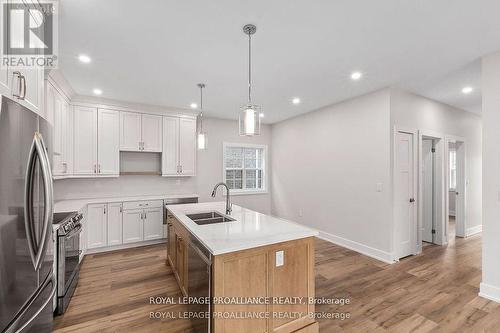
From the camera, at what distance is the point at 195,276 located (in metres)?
1.97

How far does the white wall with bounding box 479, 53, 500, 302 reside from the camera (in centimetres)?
247

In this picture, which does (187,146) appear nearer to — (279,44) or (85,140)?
(85,140)

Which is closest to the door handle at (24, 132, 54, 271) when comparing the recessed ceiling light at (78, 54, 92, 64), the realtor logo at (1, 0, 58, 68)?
the realtor logo at (1, 0, 58, 68)

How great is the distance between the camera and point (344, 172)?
13.9ft

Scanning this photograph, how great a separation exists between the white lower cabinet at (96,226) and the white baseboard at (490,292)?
536 cm

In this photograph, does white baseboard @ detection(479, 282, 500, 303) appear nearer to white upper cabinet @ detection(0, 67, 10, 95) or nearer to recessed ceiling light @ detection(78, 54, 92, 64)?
white upper cabinet @ detection(0, 67, 10, 95)

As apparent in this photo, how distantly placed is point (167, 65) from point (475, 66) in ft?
12.7

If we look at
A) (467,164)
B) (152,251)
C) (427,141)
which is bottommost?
(152,251)

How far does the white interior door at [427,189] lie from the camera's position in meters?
4.39

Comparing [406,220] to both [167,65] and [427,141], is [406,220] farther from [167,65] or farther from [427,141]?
[167,65]

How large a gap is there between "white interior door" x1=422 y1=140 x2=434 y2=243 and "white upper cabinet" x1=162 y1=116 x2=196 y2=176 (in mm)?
4730

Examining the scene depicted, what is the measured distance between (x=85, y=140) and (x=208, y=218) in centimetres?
297

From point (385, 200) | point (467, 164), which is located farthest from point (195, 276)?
point (467, 164)

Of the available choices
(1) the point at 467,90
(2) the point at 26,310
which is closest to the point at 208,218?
(2) the point at 26,310
